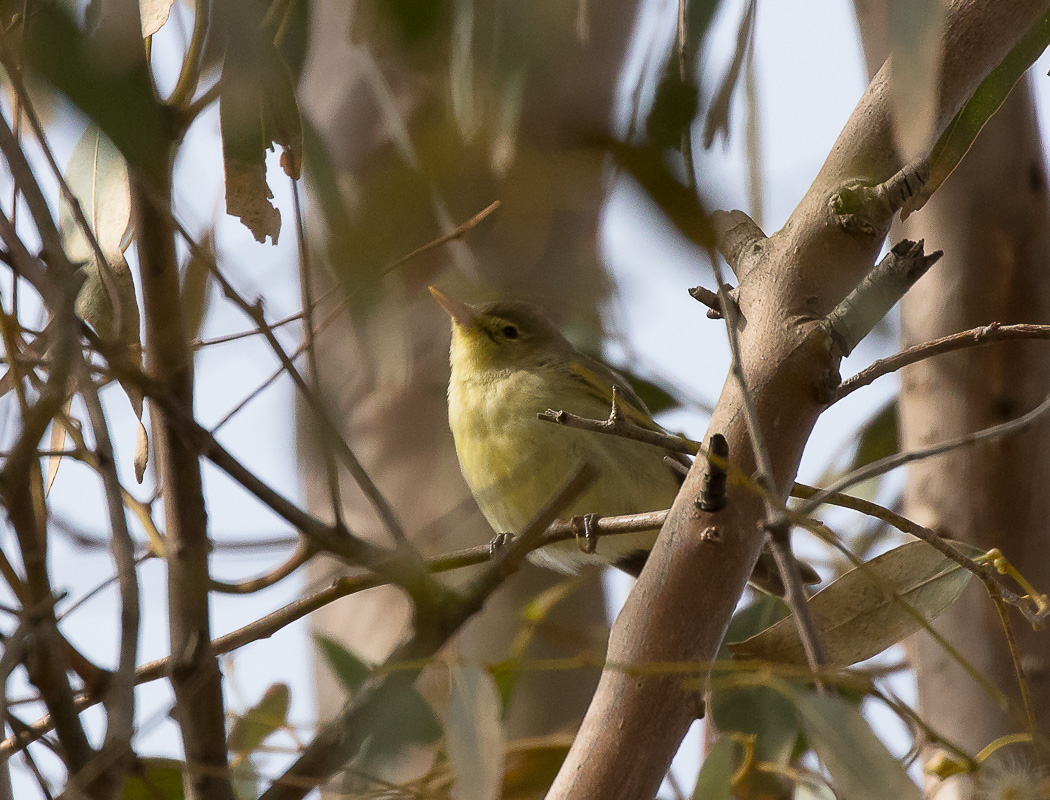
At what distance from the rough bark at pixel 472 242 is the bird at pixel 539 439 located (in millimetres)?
253

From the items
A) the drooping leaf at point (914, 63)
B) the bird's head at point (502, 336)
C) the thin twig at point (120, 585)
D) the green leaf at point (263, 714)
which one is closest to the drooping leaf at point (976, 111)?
the drooping leaf at point (914, 63)

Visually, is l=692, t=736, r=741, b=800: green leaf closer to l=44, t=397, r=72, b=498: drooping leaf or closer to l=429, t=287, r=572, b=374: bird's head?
l=44, t=397, r=72, b=498: drooping leaf

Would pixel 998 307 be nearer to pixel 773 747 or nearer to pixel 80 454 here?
pixel 773 747

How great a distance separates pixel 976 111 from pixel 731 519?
2.13ft

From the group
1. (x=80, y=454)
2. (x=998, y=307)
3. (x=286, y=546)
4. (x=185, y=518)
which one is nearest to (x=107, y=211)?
(x=80, y=454)

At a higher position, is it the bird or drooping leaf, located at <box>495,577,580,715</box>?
the bird

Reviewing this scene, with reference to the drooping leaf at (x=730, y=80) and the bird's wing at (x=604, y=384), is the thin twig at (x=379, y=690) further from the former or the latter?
the bird's wing at (x=604, y=384)

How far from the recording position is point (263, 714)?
5.71 feet

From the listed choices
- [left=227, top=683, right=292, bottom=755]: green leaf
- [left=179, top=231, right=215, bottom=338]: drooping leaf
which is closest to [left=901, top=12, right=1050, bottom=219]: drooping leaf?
[left=179, top=231, right=215, bottom=338]: drooping leaf

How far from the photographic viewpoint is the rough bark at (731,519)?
120 centimetres

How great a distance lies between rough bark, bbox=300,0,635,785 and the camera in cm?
80

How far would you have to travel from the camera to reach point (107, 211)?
1.35 m

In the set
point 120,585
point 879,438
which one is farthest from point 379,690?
point 879,438

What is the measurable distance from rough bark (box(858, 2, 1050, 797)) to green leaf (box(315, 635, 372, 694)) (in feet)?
3.78
